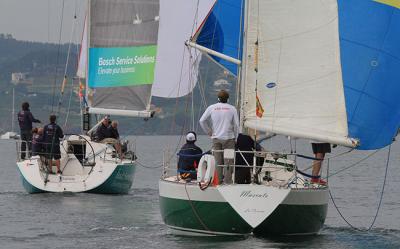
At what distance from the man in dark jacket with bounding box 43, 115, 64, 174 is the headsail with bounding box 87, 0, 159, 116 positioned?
378 cm

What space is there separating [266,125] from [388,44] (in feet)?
8.07

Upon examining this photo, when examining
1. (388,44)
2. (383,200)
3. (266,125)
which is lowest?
(383,200)

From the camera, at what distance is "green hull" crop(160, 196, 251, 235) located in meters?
18.5

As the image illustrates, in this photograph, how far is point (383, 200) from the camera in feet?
101

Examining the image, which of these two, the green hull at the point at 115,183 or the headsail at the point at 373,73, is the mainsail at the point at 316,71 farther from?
the green hull at the point at 115,183

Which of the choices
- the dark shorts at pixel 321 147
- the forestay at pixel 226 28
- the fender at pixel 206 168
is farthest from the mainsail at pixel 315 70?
the forestay at pixel 226 28

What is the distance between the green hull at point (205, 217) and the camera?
1853cm

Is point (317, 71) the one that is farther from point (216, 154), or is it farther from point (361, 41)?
point (216, 154)

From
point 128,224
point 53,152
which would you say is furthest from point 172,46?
point 128,224

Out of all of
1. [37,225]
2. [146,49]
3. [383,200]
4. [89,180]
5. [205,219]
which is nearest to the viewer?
[205,219]

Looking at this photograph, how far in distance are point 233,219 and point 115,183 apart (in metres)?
11.3

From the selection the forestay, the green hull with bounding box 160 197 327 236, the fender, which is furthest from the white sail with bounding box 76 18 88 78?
the fender

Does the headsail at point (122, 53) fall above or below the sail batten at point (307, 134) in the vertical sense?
above

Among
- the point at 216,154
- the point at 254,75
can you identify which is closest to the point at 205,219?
the point at 216,154
